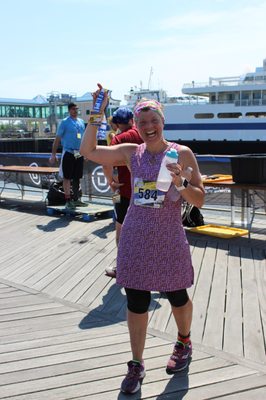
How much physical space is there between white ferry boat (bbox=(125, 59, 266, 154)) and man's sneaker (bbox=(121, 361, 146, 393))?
1043 inches

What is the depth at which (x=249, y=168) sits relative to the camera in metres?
5.54

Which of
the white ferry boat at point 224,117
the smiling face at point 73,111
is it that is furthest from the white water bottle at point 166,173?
the white ferry boat at point 224,117

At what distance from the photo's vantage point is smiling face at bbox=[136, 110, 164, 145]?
234 cm

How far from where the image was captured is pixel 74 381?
2.55m

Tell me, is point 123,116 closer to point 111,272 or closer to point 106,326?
point 111,272

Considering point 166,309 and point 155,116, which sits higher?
point 155,116

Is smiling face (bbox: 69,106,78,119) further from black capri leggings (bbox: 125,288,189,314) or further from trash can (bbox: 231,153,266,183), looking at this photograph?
black capri leggings (bbox: 125,288,189,314)

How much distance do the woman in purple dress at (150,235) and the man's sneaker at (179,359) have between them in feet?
0.65

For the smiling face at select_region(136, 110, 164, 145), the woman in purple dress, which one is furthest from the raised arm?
the smiling face at select_region(136, 110, 164, 145)

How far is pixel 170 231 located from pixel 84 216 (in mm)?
4776

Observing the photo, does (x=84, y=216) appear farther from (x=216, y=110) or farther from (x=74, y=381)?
(x=216, y=110)

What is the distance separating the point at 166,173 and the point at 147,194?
0.21 meters

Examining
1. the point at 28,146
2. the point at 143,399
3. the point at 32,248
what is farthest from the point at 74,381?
the point at 28,146

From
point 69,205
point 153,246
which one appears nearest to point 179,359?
point 153,246
